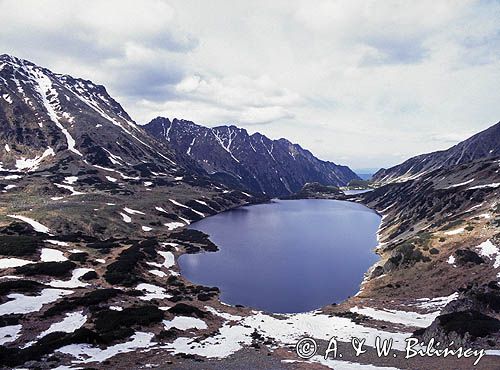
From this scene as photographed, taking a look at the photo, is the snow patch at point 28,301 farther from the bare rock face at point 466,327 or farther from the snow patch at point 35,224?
the snow patch at point 35,224

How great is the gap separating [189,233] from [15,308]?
3608 inches

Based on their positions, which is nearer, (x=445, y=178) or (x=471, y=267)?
(x=471, y=267)

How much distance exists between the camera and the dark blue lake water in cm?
7600

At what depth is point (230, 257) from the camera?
11019 cm

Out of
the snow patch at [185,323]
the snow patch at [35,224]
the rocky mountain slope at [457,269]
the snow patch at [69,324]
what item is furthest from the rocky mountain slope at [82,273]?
the rocky mountain slope at [457,269]

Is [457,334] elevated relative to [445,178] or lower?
lower

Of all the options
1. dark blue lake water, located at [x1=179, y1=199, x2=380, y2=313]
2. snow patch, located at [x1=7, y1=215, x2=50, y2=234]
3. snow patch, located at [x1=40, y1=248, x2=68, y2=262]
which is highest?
snow patch, located at [x1=7, y1=215, x2=50, y2=234]

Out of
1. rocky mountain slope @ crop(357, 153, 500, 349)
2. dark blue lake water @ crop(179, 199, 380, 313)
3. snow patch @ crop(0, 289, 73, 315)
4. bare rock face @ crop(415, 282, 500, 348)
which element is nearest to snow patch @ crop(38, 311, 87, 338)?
snow patch @ crop(0, 289, 73, 315)

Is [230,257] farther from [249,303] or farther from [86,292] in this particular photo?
[86,292]

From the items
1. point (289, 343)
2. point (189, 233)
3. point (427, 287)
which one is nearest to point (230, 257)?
point (189, 233)

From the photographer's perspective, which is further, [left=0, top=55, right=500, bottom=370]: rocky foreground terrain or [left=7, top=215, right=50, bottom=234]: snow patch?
[left=7, top=215, right=50, bottom=234]: snow patch

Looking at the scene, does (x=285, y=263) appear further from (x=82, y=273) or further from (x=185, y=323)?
(x=185, y=323)

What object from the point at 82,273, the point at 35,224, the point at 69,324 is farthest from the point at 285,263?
the point at 35,224

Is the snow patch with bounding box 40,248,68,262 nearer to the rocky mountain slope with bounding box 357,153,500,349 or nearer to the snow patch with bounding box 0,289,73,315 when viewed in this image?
the snow patch with bounding box 0,289,73,315
